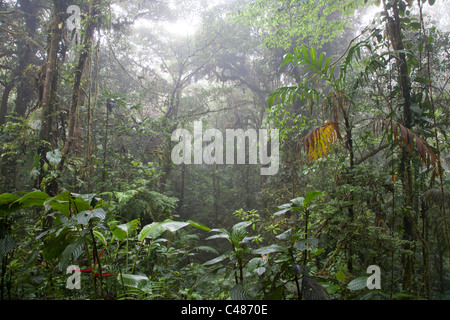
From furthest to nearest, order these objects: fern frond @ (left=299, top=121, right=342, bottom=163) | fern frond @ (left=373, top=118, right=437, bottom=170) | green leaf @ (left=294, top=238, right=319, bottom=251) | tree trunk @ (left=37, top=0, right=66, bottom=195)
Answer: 1. tree trunk @ (left=37, top=0, right=66, bottom=195)
2. fern frond @ (left=299, top=121, right=342, bottom=163)
3. fern frond @ (left=373, top=118, right=437, bottom=170)
4. green leaf @ (left=294, top=238, right=319, bottom=251)

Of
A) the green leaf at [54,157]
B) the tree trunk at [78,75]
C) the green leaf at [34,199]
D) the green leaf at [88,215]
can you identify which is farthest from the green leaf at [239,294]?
the tree trunk at [78,75]

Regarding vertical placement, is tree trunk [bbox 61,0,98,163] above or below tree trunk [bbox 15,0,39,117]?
below

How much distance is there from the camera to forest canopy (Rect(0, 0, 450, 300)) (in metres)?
1.29

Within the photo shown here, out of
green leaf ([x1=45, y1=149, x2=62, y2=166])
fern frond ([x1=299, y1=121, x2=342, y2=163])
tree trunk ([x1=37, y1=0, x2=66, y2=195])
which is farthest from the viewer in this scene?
tree trunk ([x1=37, y1=0, x2=66, y2=195])

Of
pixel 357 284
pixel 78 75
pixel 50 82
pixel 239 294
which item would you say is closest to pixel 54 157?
pixel 50 82

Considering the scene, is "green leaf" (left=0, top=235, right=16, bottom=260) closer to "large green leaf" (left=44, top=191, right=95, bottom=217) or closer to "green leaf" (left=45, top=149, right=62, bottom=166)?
"large green leaf" (left=44, top=191, right=95, bottom=217)

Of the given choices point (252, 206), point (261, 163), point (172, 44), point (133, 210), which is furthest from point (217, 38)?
point (133, 210)

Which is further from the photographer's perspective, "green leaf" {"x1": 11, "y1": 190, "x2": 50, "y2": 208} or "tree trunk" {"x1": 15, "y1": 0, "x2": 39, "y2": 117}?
"tree trunk" {"x1": 15, "y1": 0, "x2": 39, "y2": 117}

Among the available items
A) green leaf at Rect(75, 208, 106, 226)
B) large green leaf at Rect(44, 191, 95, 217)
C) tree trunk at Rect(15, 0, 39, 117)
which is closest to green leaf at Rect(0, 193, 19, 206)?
large green leaf at Rect(44, 191, 95, 217)

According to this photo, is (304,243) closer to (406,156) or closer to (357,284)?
(357,284)

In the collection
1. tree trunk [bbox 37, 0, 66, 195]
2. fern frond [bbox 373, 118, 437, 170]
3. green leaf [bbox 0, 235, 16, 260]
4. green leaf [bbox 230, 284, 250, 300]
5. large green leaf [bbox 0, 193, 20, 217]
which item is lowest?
green leaf [bbox 230, 284, 250, 300]

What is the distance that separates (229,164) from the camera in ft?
29.3

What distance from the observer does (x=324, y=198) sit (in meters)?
3.01
